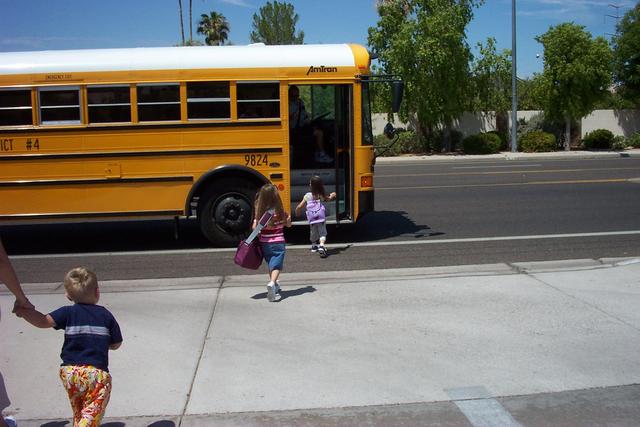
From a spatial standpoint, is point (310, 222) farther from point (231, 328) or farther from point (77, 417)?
point (77, 417)

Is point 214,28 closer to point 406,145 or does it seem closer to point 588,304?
point 406,145

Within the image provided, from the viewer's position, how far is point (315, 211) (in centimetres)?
988

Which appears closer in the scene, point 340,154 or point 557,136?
point 340,154

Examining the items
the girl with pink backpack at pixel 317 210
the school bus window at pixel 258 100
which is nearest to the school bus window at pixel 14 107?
the school bus window at pixel 258 100

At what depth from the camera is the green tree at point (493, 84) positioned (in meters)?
35.4

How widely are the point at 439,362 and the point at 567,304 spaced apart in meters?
2.16

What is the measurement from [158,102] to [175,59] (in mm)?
667

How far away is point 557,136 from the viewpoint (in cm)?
3738

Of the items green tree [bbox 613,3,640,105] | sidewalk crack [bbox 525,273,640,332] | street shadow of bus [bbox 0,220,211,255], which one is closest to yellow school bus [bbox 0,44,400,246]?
street shadow of bus [bbox 0,220,211,255]

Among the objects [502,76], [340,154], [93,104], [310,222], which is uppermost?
[502,76]

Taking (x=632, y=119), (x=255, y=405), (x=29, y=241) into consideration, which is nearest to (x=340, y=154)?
(x=29, y=241)

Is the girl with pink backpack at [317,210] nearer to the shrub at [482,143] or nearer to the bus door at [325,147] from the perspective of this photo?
the bus door at [325,147]

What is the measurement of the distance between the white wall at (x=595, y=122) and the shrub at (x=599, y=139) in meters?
2.40

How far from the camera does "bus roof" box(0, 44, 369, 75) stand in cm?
991
